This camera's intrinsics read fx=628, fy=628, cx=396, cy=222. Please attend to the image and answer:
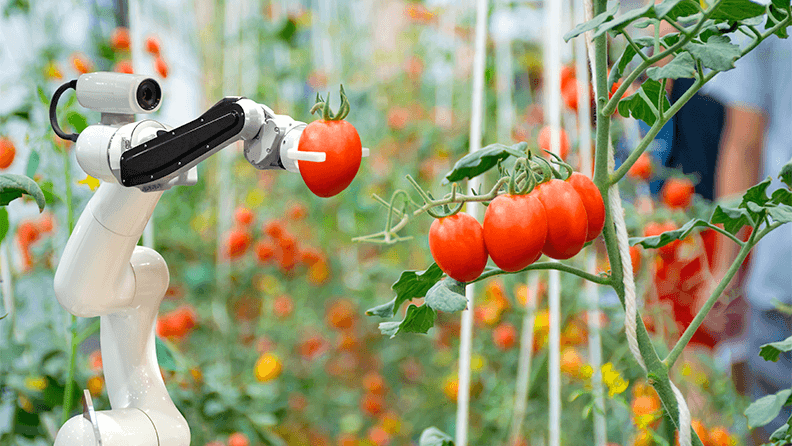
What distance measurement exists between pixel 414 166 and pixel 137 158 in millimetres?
1358

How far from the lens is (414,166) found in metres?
1.71

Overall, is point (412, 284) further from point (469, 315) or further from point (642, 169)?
point (642, 169)

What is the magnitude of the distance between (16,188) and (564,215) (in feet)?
1.29

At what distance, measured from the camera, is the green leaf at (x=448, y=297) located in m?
0.40

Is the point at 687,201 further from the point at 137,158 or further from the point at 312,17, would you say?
the point at 312,17

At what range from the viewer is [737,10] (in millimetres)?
379

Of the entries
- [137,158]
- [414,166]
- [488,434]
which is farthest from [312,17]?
[137,158]

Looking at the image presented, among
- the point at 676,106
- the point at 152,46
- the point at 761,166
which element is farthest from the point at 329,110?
the point at 761,166

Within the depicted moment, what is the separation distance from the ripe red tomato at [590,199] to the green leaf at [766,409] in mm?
214

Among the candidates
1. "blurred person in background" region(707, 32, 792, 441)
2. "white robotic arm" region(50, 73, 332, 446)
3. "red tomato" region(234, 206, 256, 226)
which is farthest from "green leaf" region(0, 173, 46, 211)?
"blurred person in background" region(707, 32, 792, 441)

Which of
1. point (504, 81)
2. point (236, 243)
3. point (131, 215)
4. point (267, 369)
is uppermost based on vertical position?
point (504, 81)

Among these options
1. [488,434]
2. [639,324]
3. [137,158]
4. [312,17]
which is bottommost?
[488,434]

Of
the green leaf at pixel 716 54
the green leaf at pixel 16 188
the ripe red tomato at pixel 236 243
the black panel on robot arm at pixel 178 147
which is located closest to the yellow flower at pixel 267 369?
the ripe red tomato at pixel 236 243

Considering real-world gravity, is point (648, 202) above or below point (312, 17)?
below
